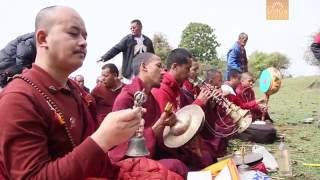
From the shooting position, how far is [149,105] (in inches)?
165

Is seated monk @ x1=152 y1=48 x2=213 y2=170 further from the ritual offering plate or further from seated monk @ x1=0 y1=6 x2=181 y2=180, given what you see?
seated monk @ x1=0 y1=6 x2=181 y2=180

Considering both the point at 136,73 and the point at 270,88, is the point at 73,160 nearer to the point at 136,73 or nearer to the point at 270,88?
the point at 136,73

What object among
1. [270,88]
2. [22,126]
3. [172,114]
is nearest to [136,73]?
[172,114]

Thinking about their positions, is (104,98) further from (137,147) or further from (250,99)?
(137,147)

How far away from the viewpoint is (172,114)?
3879mm

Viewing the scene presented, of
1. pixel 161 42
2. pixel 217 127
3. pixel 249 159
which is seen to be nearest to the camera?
pixel 249 159

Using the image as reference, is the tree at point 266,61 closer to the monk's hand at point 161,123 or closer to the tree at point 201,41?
the tree at point 201,41

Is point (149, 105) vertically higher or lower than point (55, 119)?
lower

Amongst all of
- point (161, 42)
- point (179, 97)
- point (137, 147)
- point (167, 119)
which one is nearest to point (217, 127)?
point (179, 97)

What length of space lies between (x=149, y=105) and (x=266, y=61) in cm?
2686

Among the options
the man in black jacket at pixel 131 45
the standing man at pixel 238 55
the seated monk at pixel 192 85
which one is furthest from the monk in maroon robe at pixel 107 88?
the standing man at pixel 238 55

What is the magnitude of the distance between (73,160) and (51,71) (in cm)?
50

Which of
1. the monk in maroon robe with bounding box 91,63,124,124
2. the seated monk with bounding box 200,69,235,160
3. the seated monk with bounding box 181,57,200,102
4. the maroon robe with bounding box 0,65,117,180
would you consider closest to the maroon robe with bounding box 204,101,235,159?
the seated monk with bounding box 200,69,235,160

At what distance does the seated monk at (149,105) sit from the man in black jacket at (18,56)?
104cm
